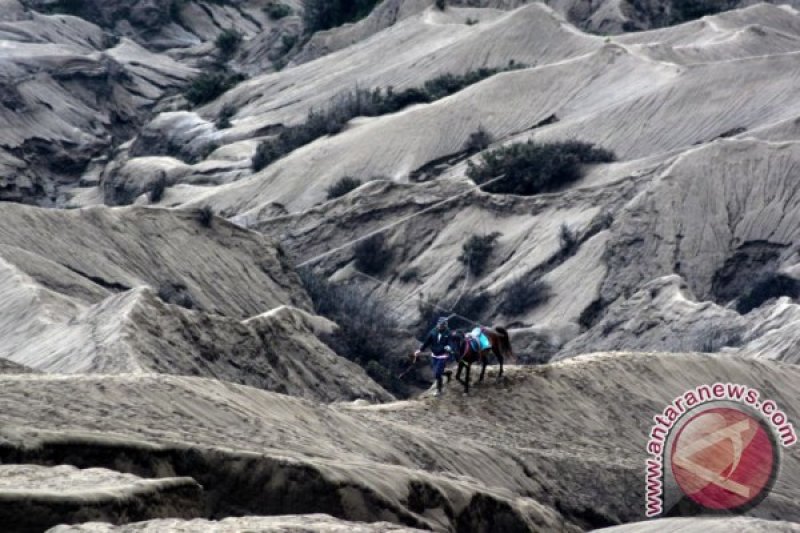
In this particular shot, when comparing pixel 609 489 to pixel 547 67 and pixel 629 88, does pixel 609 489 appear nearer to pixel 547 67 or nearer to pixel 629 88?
pixel 629 88

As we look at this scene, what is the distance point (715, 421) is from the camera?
21.8 metres

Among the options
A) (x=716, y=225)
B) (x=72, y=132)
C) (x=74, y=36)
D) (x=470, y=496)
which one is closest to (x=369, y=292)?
(x=716, y=225)

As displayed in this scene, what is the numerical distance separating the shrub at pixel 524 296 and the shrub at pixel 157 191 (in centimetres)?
1519

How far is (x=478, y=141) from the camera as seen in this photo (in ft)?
180

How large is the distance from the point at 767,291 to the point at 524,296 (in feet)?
17.3

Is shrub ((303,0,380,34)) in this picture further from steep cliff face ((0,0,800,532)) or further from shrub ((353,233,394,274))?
shrub ((353,233,394,274))

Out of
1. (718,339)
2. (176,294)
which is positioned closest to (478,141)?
(176,294)

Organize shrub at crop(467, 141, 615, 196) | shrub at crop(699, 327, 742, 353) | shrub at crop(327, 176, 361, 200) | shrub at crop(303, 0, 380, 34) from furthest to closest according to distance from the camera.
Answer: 1. shrub at crop(303, 0, 380, 34)
2. shrub at crop(327, 176, 361, 200)
3. shrub at crop(467, 141, 615, 196)
4. shrub at crop(699, 327, 742, 353)

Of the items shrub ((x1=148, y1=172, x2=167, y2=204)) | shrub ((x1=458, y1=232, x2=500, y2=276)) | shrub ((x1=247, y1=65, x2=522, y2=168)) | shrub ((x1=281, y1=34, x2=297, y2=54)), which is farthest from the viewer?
shrub ((x1=281, y1=34, x2=297, y2=54))

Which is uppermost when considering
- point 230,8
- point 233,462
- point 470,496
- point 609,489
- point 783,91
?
point 233,462

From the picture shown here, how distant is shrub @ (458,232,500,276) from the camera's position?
4612 cm

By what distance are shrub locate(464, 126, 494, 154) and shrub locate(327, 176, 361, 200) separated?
3.34 metres

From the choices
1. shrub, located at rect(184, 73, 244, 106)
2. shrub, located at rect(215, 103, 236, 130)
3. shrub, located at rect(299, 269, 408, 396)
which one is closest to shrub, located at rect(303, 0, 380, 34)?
shrub, located at rect(184, 73, 244, 106)

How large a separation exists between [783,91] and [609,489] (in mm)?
30522
